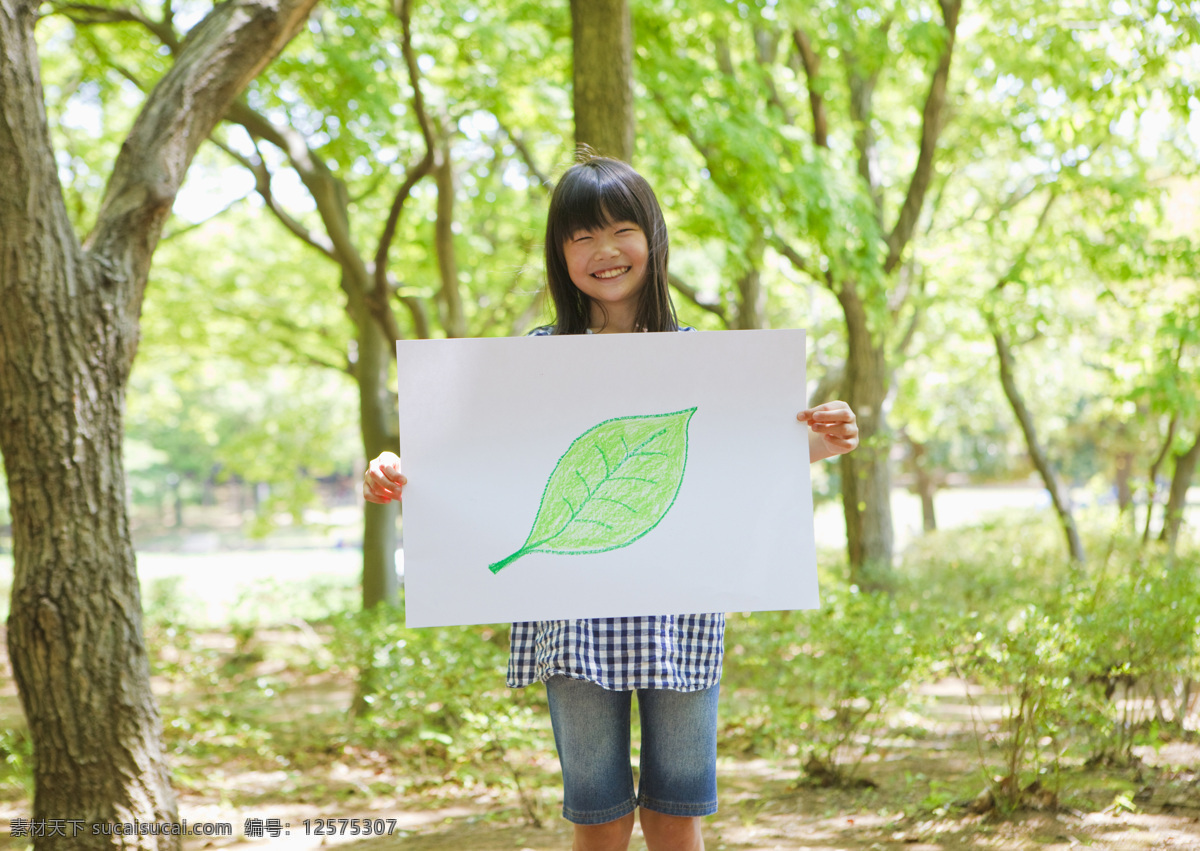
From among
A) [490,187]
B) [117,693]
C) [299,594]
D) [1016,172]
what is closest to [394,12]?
[490,187]

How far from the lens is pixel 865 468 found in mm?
8289

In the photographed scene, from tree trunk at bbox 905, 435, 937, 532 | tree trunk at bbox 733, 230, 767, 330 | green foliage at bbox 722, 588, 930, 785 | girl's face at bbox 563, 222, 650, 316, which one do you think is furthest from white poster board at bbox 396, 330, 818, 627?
tree trunk at bbox 905, 435, 937, 532

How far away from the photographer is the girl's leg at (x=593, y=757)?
75.1 inches

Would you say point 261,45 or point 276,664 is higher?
point 261,45

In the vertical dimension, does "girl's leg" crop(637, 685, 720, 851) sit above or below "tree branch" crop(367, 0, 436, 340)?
below

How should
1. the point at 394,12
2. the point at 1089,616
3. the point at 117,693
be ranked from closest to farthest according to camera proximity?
the point at 117,693 → the point at 1089,616 → the point at 394,12

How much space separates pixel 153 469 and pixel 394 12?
35025 mm

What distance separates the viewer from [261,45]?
10.5ft

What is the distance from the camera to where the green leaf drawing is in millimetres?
1934

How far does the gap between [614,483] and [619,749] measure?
1.82 ft

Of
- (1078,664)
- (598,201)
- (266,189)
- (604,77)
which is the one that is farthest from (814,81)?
(598,201)

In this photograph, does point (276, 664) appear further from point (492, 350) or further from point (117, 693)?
point (492, 350)

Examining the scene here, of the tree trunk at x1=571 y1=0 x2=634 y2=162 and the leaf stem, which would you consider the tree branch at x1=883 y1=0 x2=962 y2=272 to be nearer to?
the tree trunk at x1=571 y1=0 x2=634 y2=162

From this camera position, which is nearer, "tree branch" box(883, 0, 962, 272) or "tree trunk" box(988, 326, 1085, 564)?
"tree branch" box(883, 0, 962, 272)
